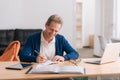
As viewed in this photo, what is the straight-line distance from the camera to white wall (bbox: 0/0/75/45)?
6.50 metres

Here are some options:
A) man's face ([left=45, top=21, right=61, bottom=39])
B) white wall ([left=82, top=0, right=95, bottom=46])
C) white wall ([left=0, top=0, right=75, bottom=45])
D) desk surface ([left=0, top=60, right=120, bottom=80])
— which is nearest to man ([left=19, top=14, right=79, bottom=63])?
man's face ([left=45, top=21, right=61, bottom=39])

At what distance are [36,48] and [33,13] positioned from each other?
12.9 feet

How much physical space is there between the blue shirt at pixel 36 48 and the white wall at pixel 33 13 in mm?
3831

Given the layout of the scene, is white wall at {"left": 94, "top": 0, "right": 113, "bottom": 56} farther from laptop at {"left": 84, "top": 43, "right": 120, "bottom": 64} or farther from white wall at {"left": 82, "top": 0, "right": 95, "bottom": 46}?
laptop at {"left": 84, "top": 43, "right": 120, "bottom": 64}

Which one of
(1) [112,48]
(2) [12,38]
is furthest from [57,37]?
(2) [12,38]

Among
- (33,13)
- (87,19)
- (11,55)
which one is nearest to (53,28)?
(11,55)

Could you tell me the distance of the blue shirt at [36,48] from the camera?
106 inches

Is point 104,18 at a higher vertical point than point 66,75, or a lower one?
higher

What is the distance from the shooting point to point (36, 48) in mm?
2783

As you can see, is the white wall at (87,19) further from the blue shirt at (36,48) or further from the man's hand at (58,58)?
the man's hand at (58,58)

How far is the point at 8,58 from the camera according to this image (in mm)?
3301

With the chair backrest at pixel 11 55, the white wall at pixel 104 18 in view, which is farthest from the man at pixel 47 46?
the white wall at pixel 104 18

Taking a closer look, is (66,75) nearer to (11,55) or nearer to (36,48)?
(36,48)

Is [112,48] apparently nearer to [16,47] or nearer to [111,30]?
[16,47]
